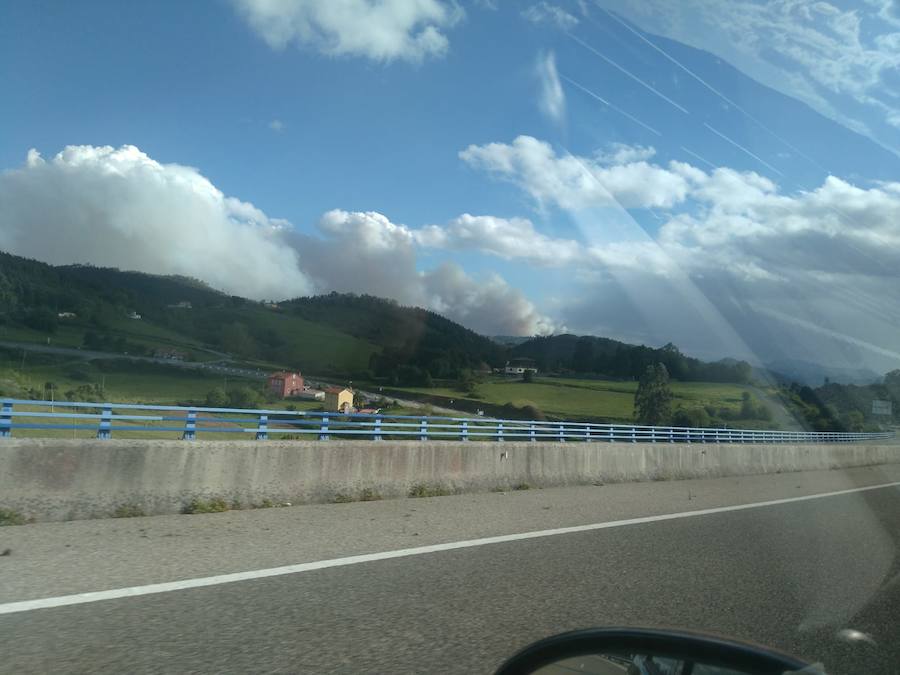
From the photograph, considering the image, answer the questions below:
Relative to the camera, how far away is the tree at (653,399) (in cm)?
3178

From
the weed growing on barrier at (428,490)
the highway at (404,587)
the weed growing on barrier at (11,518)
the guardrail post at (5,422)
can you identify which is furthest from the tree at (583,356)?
the weed growing on barrier at (11,518)

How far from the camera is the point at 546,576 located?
748cm

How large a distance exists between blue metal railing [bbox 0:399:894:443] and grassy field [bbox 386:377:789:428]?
467cm

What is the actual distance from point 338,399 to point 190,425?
5.97 metres

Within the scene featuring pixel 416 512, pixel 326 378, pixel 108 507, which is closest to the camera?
pixel 108 507

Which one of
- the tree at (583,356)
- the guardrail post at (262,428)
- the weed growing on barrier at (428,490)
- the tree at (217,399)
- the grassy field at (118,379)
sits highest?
the tree at (583,356)

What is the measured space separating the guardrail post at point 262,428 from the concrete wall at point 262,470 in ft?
1.82

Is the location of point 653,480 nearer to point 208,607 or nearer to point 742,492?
point 742,492

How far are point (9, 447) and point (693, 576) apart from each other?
7.74 meters

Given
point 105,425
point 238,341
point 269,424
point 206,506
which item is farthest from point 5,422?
point 238,341

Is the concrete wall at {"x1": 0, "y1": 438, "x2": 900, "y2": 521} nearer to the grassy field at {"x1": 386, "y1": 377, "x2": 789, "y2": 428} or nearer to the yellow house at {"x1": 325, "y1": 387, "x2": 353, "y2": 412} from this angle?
the yellow house at {"x1": 325, "y1": 387, "x2": 353, "y2": 412}

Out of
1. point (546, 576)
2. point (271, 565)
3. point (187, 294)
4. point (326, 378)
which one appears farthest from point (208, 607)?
point (187, 294)

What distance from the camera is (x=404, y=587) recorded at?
22.2ft

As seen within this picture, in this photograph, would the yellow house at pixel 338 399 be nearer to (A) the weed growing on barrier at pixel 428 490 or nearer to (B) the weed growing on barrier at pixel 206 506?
(A) the weed growing on barrier at pixel 428 490
